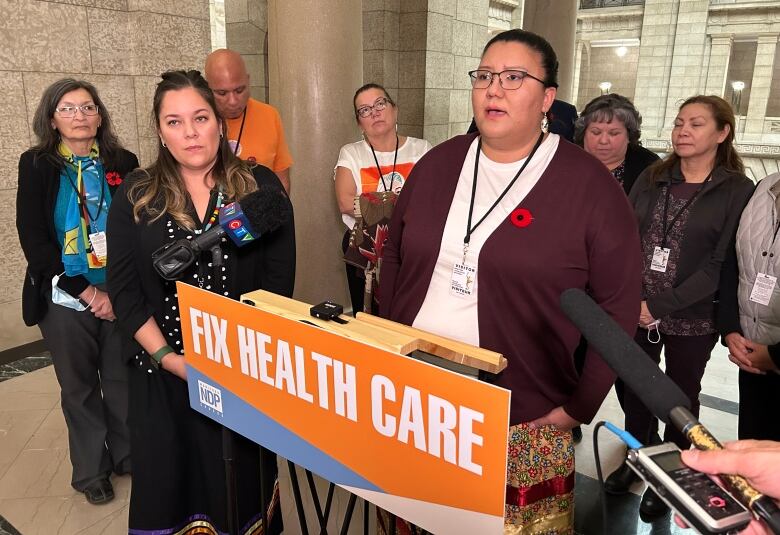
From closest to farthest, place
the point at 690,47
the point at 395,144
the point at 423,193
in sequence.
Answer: the point at 423,193 < the point at 395,144 < the point at 690,47

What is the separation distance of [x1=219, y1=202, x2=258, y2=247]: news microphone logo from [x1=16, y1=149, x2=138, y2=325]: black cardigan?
145 cm

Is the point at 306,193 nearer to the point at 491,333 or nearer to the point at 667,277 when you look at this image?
the point at 667,277

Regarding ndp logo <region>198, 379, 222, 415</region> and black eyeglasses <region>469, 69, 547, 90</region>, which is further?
black eyeglasses <region>469, 69, 547, 90</region>

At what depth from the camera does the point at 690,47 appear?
16922mm

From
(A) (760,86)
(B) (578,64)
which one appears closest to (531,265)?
(A) (760,86)

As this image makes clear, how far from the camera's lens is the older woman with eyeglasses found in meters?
2.51

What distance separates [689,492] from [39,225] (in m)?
2.66

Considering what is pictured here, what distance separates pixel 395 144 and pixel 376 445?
9.15 feet

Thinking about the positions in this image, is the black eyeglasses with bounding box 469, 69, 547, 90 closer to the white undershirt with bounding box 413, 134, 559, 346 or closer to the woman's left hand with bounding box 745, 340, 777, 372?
the white undershirt with bounding box 413, 134, 559, 346

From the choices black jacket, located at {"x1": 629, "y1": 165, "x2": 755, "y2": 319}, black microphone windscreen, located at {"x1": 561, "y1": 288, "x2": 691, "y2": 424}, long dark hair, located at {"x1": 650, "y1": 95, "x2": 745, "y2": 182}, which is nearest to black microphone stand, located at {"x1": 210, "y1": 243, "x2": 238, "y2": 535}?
black microphone windscreen, located at {"x1": 561, "y1": 288, "x2": 691, "y2": 424}

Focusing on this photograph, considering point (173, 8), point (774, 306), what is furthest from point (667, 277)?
point (173, 8)

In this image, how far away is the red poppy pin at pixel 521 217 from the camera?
156cm

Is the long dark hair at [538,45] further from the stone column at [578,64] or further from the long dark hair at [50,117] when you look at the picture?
the stone column at [578,64]

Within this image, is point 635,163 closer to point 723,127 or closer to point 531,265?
point 723,127
